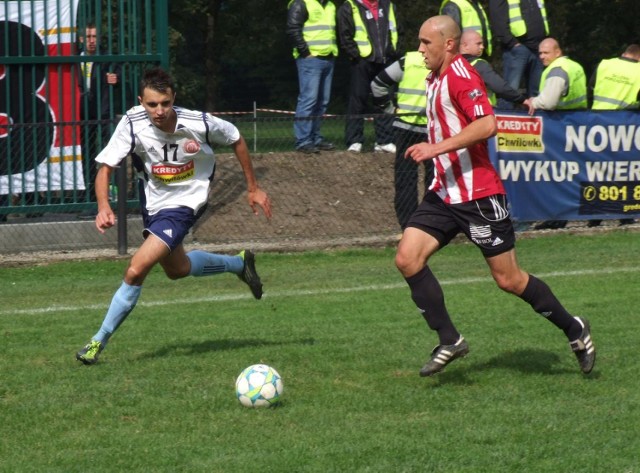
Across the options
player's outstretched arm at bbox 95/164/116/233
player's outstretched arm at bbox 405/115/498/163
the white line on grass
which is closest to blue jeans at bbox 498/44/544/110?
the white line on grass

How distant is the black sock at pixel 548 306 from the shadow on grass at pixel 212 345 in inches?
71.6

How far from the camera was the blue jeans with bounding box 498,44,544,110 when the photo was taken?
48.3ft

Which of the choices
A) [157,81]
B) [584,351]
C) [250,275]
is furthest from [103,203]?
[584,351]

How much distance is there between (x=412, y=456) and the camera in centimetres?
562

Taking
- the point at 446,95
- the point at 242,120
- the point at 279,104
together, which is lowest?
the point at 279,104

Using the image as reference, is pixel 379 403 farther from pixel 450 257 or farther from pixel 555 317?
pixel 450 257

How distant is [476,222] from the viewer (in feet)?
22.9

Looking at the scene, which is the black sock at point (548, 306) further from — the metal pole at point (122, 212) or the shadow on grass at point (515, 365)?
the metal pole at point (122, 212)

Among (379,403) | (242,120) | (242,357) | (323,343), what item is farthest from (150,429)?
(242,120)

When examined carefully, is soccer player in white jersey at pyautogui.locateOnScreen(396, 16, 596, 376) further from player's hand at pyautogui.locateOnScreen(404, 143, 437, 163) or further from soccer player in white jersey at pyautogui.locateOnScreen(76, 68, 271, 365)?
soccer player in white jersey at pyautogui.locateOnScreen(76, 68, 271, 365)

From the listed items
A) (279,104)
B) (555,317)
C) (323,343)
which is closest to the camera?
(555,317)

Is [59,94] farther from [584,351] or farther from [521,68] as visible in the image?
[584,351]

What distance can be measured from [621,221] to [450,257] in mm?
2675

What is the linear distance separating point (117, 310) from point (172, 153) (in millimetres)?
1040
